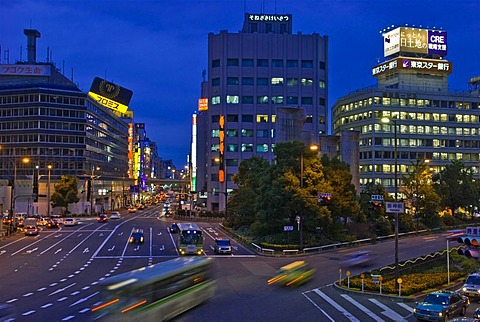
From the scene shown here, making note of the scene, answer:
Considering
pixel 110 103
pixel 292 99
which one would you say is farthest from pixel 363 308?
pixel 110 103

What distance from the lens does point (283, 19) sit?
122750mm

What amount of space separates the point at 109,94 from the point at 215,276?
125365mm

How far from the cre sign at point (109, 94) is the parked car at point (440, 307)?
5177 inches

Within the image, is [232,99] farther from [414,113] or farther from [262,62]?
[414,113]

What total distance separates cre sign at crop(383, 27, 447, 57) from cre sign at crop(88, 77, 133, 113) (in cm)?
8184

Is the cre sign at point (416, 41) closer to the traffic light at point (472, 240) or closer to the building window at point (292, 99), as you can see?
Result: the building window at point (292, 99)

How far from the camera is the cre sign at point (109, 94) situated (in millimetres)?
144125

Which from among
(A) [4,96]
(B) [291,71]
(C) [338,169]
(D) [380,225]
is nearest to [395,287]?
(C) [338,169]

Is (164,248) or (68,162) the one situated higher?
(68,162)

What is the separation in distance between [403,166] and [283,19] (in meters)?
48.0

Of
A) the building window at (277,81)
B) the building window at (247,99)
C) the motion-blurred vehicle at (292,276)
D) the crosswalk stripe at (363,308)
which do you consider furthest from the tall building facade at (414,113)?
the crosswalk stripe at (363,308)

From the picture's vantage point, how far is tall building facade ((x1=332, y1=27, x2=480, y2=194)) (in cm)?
12194

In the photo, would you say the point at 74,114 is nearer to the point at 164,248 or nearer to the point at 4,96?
the point at 4,96

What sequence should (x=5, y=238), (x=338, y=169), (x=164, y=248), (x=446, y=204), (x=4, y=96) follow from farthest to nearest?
1. (x=4, y=96)
2. (x=446, y=204)
3. (x=5, y=238)
4. (x=338, y=169)
5. (x=164, y=248)
